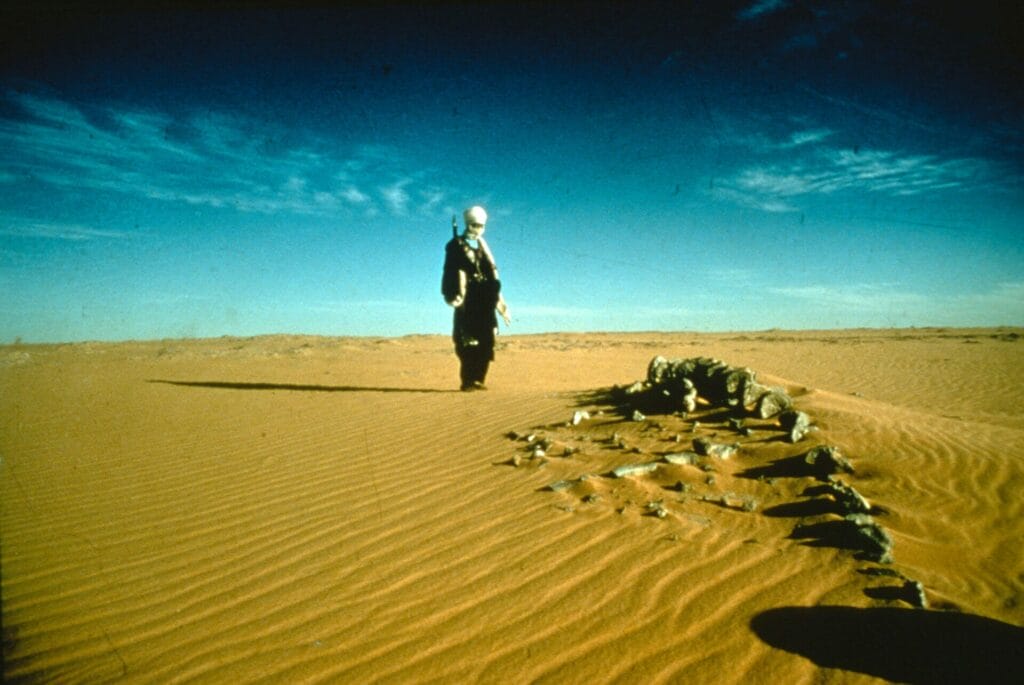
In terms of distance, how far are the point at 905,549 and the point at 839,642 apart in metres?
1.07

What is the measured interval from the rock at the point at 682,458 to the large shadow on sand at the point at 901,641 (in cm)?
169

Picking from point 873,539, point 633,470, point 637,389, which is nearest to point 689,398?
point 637,389

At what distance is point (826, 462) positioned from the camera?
381 cm

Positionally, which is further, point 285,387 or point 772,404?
point 285,387

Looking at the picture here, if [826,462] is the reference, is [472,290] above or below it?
above

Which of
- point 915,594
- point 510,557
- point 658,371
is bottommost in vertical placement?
point 510,557

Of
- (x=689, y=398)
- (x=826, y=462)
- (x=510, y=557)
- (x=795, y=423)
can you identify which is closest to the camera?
(x=510, y=557)

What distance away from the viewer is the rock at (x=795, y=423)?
4.32m

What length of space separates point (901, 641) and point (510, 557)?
1.82 meters

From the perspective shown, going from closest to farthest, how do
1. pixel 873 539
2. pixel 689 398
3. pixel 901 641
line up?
1. pixel 901 641
2. pixel 873 539
3. pixel 689 398

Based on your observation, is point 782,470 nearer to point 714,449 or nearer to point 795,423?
point 714,449

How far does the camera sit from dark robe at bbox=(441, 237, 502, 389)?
329 inches

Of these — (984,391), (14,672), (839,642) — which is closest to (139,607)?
(14,672)

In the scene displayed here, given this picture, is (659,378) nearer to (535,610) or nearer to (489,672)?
(535,610)
